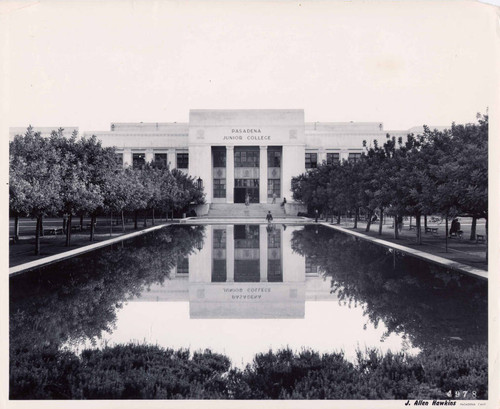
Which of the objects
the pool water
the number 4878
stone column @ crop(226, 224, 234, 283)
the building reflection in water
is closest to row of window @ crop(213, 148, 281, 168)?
stone column @ crop(226, 224, 234, 283)

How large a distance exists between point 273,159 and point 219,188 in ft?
29.1

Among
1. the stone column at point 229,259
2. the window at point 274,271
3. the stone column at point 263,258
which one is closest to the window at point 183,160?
the stone column at point 229,259

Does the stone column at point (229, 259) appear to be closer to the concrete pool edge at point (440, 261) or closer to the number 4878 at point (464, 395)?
the concrete pool edge at point (440, 261)

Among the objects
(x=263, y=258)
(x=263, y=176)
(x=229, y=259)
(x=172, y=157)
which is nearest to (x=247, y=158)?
(x=263, y=176)

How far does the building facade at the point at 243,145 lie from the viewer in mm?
73312

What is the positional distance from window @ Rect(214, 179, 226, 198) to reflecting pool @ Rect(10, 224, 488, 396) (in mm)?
55669

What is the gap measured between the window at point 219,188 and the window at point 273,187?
6.39 metres

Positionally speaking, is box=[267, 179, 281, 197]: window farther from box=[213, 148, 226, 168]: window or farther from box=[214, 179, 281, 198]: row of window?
box=[213, 148, 226, 168]: window

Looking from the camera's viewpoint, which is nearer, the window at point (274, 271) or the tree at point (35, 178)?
the window at point (274, 271)

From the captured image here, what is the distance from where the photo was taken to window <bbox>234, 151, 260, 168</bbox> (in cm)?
7812

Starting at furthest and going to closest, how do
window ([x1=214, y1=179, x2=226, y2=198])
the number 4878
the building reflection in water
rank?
1. window ([x1=214, y1=179, x2=226, y2=198])
2. the building reflection in water
3. the number 4878

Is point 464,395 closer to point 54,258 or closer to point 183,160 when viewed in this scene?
point 54,258

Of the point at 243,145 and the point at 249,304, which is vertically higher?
the point at 243,145

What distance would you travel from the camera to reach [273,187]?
77750 mm
